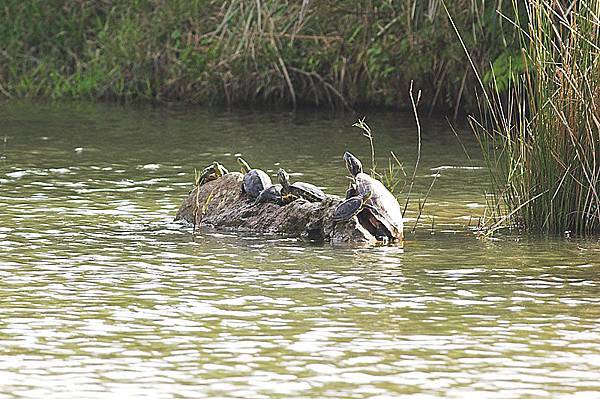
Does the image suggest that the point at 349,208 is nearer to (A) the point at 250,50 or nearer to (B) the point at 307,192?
(B) the point at 307,192

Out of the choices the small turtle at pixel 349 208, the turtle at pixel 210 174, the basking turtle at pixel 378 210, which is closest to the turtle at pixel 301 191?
the basking turtle at pixel 378 210

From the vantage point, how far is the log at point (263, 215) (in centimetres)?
817

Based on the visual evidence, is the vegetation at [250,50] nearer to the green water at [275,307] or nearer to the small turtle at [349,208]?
the green water at [275,307]

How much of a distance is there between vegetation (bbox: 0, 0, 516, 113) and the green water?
6.39 meters

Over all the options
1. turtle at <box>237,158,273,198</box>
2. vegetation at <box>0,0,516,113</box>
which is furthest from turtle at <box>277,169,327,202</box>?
vegetation at <box>0,0,516,113</box>

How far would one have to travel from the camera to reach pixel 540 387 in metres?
5.15

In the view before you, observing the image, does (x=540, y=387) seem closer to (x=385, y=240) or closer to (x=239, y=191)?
(x=385, y=240)

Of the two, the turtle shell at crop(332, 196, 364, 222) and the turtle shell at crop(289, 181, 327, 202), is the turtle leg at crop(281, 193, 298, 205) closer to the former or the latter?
the turtle shell at crop(289, 181, 327, 202)

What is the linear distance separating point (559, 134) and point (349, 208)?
1235mm

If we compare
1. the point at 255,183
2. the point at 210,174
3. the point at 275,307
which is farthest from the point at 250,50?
the point at 275,307

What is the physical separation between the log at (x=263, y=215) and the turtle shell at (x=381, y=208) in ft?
0.34

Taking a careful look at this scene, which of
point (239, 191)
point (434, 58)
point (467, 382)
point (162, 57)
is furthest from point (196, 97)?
point (467, 382)

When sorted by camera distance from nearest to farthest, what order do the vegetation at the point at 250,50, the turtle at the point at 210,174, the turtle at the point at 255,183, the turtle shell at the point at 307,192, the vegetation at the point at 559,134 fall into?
1. the vegetation at the point at 559,134
2. the turtle shell at the point at 307,192
3. the turtle at the point at 255,183
4. the turtle at the point at 210,174
5. the vegetation at the point at 250,50

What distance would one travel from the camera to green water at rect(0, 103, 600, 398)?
17.2 ft
